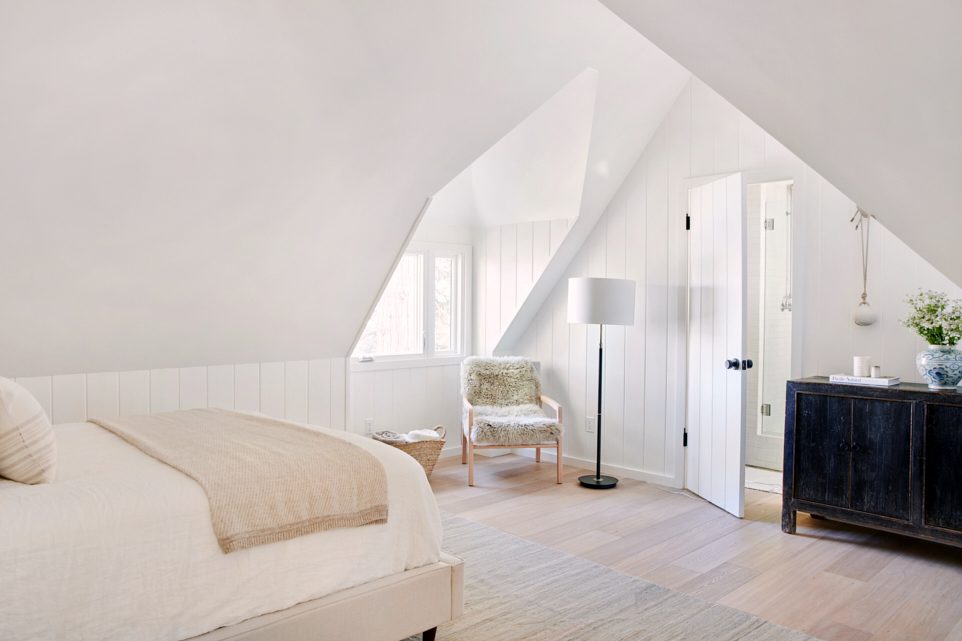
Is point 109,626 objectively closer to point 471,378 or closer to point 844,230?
point 471,378

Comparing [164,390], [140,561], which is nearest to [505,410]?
[164,390]

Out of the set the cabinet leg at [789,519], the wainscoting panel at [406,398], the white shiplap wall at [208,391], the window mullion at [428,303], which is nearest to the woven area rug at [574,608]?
the cabinet leg at [789,519]

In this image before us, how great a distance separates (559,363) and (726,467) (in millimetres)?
1648

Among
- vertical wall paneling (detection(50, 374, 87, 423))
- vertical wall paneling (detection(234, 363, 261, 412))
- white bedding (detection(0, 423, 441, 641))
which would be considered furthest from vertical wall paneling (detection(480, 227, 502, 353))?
white bedding (detection(0, 423, 441, 641))

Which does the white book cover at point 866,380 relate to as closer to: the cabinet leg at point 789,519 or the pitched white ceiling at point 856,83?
the cabinet leg at point 789,519

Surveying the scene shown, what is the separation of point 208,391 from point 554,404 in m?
2.32

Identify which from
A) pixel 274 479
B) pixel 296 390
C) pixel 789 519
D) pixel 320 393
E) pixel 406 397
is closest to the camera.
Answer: pixel 274 479

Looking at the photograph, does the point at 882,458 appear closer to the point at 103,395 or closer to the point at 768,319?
the point at 768,319

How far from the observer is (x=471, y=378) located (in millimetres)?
5441

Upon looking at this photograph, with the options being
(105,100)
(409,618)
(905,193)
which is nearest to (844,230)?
(905,193)

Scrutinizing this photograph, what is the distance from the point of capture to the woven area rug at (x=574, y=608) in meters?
2.71

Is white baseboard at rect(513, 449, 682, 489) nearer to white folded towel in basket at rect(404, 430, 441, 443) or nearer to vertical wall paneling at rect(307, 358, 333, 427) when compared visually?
white folded towel in basket at rect(404, 430, 441, 443)

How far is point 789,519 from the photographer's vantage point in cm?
395

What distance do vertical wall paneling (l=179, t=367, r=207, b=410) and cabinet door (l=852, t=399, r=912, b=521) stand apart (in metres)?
3.50
